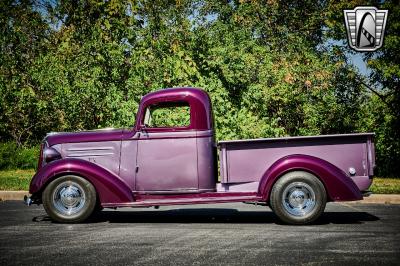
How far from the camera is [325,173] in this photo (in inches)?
258

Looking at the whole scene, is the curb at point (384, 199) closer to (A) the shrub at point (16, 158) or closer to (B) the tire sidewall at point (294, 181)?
(B) the tire sidewall at point (294, 181)

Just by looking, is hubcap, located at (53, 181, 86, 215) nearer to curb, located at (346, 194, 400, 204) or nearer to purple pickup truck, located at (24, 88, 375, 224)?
purple pickup truck, located at (24, 88, 375, 224)

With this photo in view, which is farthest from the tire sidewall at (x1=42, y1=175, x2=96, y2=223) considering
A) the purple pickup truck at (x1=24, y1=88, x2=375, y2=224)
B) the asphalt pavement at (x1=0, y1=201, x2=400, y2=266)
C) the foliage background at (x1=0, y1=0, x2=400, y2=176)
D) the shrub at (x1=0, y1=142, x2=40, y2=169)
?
the shrub at (x1=0, y1=142, x2=40, y2=169)

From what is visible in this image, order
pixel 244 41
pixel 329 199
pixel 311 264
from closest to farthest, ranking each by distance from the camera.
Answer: pixel 311 264 < pixel 329 199 < pixel 244 41

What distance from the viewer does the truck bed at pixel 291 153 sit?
261 inches

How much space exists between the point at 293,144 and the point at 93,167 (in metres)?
3.04

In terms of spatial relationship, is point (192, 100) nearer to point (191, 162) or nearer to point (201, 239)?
point (191, 162)

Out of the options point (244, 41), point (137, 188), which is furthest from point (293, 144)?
point (244, 41)

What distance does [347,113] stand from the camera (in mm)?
15414

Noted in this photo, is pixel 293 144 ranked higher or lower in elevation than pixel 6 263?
higher

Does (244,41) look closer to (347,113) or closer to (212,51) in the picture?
(212,51)

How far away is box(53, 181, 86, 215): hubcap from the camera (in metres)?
6.98

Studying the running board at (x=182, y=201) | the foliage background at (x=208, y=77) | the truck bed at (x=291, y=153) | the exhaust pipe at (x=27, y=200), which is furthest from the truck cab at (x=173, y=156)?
the foliage background at (x=208, y=77)

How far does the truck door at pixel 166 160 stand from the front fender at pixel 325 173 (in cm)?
123
